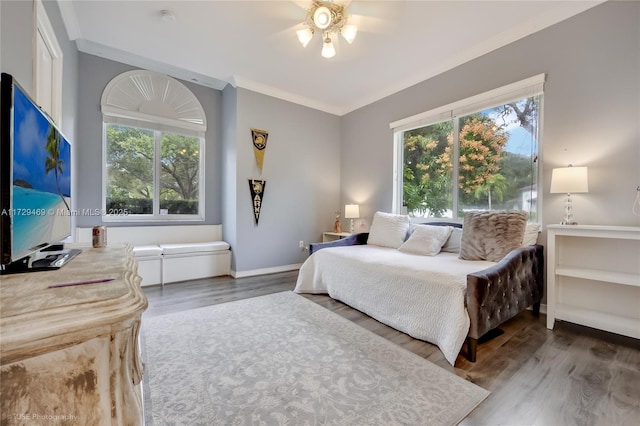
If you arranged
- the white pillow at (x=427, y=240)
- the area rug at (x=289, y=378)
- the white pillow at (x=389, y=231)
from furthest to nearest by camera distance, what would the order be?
the white pillow at (x=389, y=231)
the white pillow at (x=427, y=240)
the area rug at (x=289, y=378)

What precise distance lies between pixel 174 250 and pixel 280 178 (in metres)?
1.84

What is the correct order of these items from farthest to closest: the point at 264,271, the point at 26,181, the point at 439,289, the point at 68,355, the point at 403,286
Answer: the point at 264,271, the point at 403,286, the point at 439,289, the point at 26,181, the point at 68,355

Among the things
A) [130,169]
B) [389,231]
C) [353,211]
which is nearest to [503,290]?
[389,231]

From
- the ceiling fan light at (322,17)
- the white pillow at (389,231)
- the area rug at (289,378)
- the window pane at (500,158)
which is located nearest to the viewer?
the area rug at (289,378)

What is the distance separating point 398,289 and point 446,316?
0.43m

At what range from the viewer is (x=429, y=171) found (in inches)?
145

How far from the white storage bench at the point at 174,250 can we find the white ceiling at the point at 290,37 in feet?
7.46

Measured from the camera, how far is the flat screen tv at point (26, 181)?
0.83m

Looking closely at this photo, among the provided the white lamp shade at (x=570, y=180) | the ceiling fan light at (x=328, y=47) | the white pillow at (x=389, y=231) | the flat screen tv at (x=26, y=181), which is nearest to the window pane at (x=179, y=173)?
the ceiling fan light at (x=328, y=47)

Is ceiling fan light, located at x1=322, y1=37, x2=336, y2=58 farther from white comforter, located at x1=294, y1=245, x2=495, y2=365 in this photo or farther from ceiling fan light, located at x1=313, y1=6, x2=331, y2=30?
white comforter, located at x1=294, y1=245, x2=495, y2=365

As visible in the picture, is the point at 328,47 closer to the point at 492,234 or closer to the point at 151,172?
the point at 492,234

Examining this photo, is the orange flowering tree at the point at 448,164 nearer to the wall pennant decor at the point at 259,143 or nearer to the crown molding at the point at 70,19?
the wall pennant decor at the point at 259,143

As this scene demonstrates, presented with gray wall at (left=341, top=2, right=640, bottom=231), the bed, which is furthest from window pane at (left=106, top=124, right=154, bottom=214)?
gray wall at (left=341, top=2, right=640, bottom=231)

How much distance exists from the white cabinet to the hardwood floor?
127 millimetres
